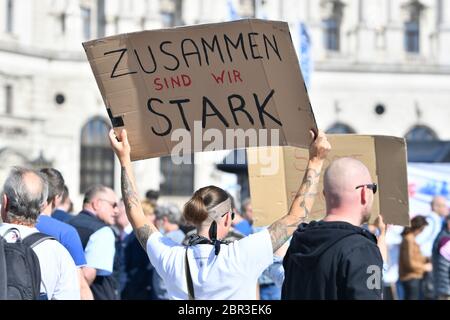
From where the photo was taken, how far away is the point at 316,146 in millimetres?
5199

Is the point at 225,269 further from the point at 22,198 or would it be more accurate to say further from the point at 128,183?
the point at 22,198

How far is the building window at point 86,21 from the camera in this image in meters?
47.0

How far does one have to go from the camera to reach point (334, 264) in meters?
4.45

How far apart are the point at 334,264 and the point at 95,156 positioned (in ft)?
134

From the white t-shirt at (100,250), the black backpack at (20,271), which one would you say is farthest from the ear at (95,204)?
the black backpack at (20,271)

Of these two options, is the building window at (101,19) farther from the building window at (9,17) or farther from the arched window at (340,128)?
the arched window at (340,128)

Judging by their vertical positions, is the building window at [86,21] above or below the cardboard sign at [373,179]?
above

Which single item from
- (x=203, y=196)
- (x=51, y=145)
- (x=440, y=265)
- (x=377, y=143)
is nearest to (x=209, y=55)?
(x=203, y=196)

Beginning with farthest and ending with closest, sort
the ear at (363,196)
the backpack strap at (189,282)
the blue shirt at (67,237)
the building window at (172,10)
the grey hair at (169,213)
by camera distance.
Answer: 1. the building window at (172,10)
2. the grey hair at (169,213)
3. the blue shirt at (67,237)
4. the backpack strap at (189,282)
5. the ear at (363,196)

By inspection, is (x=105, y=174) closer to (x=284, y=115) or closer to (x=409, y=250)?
(x=409, y=250)

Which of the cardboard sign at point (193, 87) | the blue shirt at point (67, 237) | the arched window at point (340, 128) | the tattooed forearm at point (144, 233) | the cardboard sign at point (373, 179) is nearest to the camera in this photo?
the tattooed forearm at point (144, 233)

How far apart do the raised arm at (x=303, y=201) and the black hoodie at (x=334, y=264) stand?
294 millimetres
